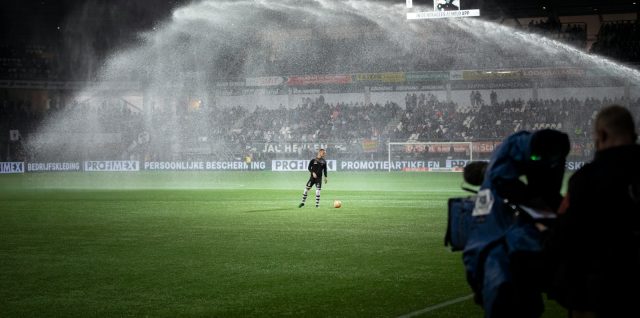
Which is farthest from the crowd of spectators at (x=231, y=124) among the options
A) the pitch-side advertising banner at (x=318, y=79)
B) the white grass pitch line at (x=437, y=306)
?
the white grass pitch line at (x=437, y=306)

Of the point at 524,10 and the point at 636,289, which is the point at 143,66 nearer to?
the point at 524,10

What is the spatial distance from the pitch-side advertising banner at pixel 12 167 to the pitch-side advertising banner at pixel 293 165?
713 inches

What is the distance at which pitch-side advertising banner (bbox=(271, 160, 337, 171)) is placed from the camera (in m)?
55.8

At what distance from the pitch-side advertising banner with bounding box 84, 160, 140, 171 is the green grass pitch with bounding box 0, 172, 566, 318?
3372 cm

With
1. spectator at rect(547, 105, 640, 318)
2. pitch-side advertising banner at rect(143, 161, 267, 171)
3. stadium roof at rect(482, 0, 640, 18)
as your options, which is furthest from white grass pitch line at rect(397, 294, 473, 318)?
pitch-side advertising banner at rect(143, 161, 267, 171)

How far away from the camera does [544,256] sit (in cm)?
438

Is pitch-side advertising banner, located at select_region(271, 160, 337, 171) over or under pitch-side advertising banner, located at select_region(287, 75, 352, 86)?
under

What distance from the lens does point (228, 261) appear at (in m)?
12.8

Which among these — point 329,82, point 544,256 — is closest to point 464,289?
point 544,256

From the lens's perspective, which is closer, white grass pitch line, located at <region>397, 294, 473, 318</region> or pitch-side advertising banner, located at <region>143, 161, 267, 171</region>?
white grass pitch line, located at <region>397, 294, 473, 318</region>

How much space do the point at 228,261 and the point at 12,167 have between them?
1932 inches

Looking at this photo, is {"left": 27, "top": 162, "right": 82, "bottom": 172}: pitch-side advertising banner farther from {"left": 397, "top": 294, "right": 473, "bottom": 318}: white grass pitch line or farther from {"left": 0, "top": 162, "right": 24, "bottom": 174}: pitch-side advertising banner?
{"left": 397, "top": 294, "right": 473, "bottom": 318}: white grass pitch line

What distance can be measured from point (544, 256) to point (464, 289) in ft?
19.0

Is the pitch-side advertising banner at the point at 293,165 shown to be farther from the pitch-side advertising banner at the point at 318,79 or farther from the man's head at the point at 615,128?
the man's head at the point at 615,128
